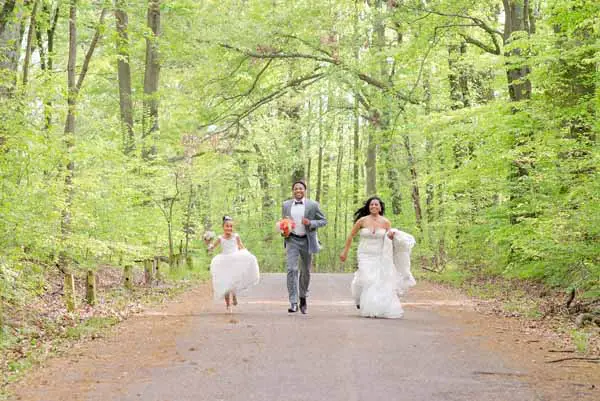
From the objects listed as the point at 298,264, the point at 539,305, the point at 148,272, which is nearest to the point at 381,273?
the point at 298,264

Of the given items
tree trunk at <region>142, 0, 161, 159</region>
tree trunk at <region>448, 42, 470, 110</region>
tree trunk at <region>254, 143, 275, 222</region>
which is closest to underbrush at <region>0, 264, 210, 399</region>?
tree trunk at <region>142, 0, 161, 159</region>

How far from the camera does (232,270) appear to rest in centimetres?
1472

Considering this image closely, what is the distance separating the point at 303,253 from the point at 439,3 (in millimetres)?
11836

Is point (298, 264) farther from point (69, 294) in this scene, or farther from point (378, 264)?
point (69, 294)

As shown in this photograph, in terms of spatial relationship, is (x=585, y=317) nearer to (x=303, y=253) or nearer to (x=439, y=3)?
(x=303, y=253)

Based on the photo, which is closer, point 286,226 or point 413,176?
point 286,226

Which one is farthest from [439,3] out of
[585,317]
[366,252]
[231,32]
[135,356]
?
[135,356]

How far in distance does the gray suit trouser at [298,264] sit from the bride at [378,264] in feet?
2.45

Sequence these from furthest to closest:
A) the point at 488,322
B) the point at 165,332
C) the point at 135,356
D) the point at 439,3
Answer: the point at 439,3, the point at 488,322, the point at 165,332, the point at 135,356

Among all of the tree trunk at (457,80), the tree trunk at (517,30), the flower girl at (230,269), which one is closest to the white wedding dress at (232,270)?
the flower girl at (230,269)

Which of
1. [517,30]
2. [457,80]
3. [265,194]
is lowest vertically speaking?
[265,194]

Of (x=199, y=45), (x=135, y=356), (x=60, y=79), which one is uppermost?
(x=199, y=45)

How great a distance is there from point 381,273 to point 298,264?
4.83 ft

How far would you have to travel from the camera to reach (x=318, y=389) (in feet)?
24.5
